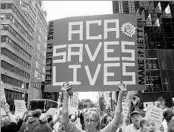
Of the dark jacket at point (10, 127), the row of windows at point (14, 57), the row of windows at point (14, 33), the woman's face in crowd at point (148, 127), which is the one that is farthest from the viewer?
the row of windows at point (14, 33)

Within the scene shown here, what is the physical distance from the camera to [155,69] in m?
28.5

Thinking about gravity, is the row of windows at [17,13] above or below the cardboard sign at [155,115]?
above

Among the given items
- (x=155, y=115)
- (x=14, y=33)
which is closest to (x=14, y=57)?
(x=14, y=33)

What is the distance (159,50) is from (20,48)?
37.4 metres

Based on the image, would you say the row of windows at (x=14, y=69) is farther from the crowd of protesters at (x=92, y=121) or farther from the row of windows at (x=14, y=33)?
the crowd of protesters at (x=92, y=121)

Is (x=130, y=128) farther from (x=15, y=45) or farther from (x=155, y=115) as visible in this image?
(x=15, y=45)

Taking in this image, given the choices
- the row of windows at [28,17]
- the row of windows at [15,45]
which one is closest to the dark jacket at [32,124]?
the row of windows at [15,45]

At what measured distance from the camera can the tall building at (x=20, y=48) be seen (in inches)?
1873

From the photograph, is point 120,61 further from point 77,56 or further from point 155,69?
point 155,69

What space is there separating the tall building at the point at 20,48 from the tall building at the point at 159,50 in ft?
90.1

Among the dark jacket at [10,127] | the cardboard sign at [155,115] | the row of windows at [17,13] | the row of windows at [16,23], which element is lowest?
the dark jacket at [10,127]

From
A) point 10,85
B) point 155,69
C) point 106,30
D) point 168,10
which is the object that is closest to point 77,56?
point 106,30

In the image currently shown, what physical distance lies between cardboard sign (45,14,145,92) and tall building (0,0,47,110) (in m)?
40.1

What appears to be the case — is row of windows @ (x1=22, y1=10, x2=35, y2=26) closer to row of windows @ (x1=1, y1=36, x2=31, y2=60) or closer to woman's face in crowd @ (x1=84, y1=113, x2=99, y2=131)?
row of windows @ (x1=1, y1=36, x2=31, y2=60)
